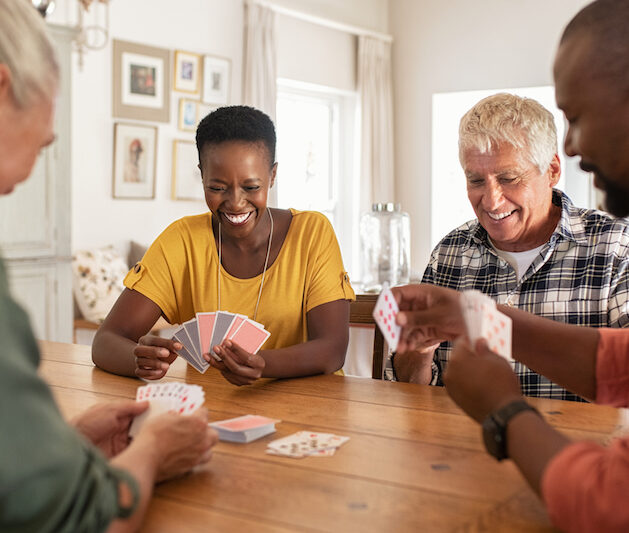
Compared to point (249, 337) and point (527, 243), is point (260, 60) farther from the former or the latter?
point (249, 337)

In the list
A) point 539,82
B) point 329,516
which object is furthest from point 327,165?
point 329,516

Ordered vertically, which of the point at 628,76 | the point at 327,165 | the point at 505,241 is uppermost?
the point at 327,165

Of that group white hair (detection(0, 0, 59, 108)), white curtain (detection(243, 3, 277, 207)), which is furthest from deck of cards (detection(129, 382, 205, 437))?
white curtain (detection(243, 3, 277, 207))

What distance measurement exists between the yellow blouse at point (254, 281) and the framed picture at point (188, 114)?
427 cm

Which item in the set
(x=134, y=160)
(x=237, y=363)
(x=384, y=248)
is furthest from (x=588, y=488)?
(x=134, y=160)

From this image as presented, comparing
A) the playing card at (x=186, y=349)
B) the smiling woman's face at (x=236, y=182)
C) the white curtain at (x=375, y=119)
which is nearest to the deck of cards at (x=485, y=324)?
the playing card at (x=186, y=349)

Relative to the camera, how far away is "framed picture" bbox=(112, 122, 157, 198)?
235 inches

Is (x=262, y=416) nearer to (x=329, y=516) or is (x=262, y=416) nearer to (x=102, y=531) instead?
(x=329, y=516)

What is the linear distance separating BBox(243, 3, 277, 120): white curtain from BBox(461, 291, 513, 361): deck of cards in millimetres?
5737

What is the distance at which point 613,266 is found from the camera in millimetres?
2139

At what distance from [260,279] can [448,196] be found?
6.21 metres

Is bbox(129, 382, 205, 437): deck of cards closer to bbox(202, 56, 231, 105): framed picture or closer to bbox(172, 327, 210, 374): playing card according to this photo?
bbox(172, 327, 210, 374): playing card

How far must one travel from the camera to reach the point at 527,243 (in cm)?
234

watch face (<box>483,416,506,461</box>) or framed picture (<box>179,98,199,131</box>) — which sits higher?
framed picture (<box>179,98,199,131</box>)
